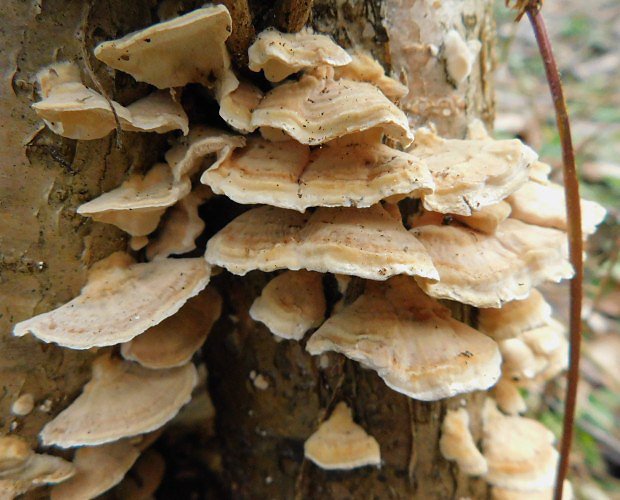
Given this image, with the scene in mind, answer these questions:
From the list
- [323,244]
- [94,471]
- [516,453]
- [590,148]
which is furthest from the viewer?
[590,148]

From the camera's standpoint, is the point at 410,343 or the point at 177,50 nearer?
the point at 177,50

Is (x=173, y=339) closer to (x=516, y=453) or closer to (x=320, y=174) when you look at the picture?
(x=320, y=174)

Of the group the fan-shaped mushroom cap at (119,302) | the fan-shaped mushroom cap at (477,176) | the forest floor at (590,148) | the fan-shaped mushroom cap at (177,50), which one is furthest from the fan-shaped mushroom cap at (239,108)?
the forest floor at (590,148)

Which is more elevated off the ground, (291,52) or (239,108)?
(291,52)

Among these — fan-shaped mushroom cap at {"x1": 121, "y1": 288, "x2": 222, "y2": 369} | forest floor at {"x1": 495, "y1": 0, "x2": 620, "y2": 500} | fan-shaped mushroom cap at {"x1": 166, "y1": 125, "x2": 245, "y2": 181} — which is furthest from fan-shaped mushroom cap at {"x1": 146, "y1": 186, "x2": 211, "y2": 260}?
forest floor at {"x1": 495, "y1": 0, "x2": 620, "y2": 500}

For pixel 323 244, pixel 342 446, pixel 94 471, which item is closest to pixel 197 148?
pixel 323 244

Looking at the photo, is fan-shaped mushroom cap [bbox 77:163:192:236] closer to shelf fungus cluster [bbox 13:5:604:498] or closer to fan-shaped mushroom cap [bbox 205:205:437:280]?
shelf fungus cluster [bbox 13:5:604:498]
